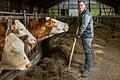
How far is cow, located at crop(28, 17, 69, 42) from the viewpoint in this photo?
6324mm

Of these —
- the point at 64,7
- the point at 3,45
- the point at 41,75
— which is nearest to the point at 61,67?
the point at 41,75

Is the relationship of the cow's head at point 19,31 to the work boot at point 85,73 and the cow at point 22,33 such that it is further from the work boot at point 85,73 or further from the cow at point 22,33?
the work boot at point 85,73

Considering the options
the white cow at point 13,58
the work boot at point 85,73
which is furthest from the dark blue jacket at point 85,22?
the white cow at point 13,58

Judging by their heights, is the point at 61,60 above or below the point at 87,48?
below

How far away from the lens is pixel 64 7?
94.5ft

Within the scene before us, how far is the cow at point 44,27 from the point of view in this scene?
6.32 m

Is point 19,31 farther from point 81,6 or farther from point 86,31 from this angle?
point 86,31

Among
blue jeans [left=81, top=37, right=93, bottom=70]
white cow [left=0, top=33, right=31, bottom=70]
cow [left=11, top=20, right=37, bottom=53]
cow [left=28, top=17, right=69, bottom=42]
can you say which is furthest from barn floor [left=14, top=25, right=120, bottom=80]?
white cow [left=0, top=33, right=31, bottom=70]

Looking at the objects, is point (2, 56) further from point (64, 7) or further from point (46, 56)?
point (64, 7)

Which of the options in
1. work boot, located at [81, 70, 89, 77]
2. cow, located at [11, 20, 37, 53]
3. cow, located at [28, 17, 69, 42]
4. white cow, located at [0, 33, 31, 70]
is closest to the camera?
white cow, located at [0, 33, 31, 70]

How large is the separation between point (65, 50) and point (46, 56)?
69 centimetres

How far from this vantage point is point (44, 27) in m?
6.52

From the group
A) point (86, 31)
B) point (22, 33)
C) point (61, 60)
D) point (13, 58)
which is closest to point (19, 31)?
point (22, 33)

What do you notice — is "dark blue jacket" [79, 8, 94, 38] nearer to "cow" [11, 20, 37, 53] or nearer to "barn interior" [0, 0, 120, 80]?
"barn interior" [0, 0, 120, 80]
